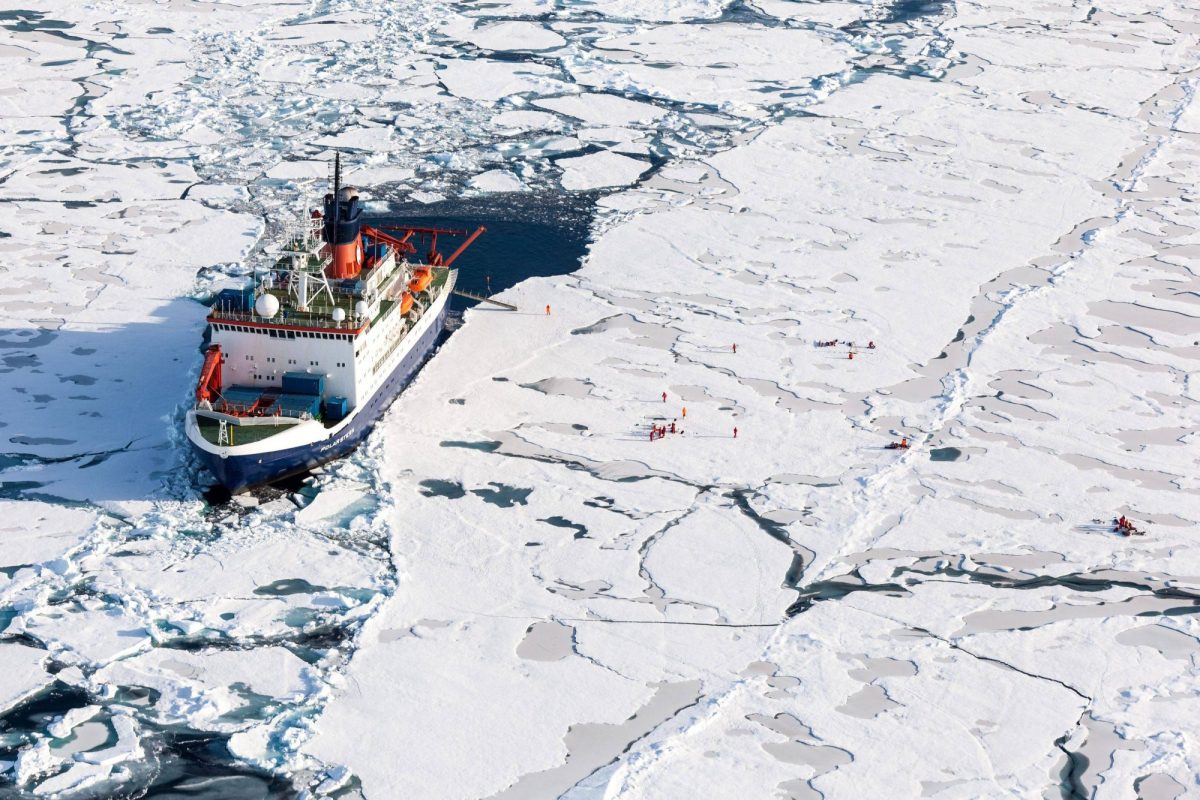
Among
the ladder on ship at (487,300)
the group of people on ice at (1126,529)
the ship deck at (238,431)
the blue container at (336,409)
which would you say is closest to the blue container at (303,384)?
the blue container at (336,409)

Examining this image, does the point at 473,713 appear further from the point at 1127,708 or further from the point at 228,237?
the point at 228,237

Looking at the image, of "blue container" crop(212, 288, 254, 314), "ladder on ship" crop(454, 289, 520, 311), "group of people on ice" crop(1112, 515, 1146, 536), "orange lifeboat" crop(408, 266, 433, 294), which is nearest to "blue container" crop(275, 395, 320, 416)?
"blue container" crop(212, 288, 254, 314)

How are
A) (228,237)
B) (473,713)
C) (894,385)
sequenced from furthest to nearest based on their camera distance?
1. (228,237)
2. (894,385)
3. (473,713)

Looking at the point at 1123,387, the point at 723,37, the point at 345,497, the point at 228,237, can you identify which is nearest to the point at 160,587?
the point at 345,497

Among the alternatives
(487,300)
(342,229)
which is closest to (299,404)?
(342,229)

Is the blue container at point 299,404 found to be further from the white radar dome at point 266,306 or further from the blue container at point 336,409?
the white radar dome at point 266,306
